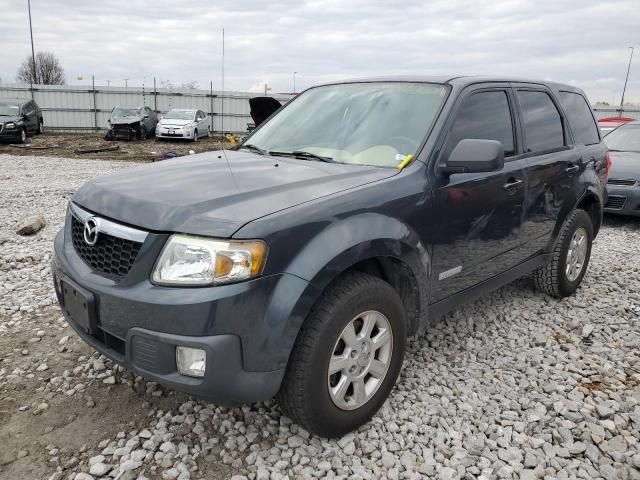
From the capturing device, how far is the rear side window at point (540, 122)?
3605 millimetres

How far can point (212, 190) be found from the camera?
7.59 feet

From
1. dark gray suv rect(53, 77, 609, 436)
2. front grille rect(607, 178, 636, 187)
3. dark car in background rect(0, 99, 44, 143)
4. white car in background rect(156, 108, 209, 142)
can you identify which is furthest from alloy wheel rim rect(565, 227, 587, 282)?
dark car in background rect(0, 99, 44, 143)

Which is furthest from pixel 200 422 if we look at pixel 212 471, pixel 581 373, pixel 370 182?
pixel 581 373

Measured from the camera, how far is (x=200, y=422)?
2562mm

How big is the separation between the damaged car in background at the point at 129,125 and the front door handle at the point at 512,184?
18.9 meters

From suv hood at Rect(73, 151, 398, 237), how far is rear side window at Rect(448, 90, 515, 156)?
0.64 meters

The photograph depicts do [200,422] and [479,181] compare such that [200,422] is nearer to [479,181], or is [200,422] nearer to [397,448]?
[397,448]

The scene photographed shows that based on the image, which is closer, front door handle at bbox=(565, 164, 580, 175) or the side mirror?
the side mirror

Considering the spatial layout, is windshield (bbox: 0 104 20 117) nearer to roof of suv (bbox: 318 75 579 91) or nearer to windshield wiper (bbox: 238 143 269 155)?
windshield wiper (bbox: 238 143 269 155)

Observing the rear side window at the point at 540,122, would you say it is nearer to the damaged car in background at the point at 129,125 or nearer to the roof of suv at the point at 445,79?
the roof of suv at the point at 445,79

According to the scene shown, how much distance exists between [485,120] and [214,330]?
2.26m

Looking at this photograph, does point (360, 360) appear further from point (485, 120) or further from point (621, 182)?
point (621, 182)

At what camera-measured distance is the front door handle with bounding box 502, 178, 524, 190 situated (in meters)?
3.20

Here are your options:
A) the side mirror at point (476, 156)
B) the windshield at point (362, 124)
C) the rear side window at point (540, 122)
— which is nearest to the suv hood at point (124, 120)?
the windshield at point (362, 124)
